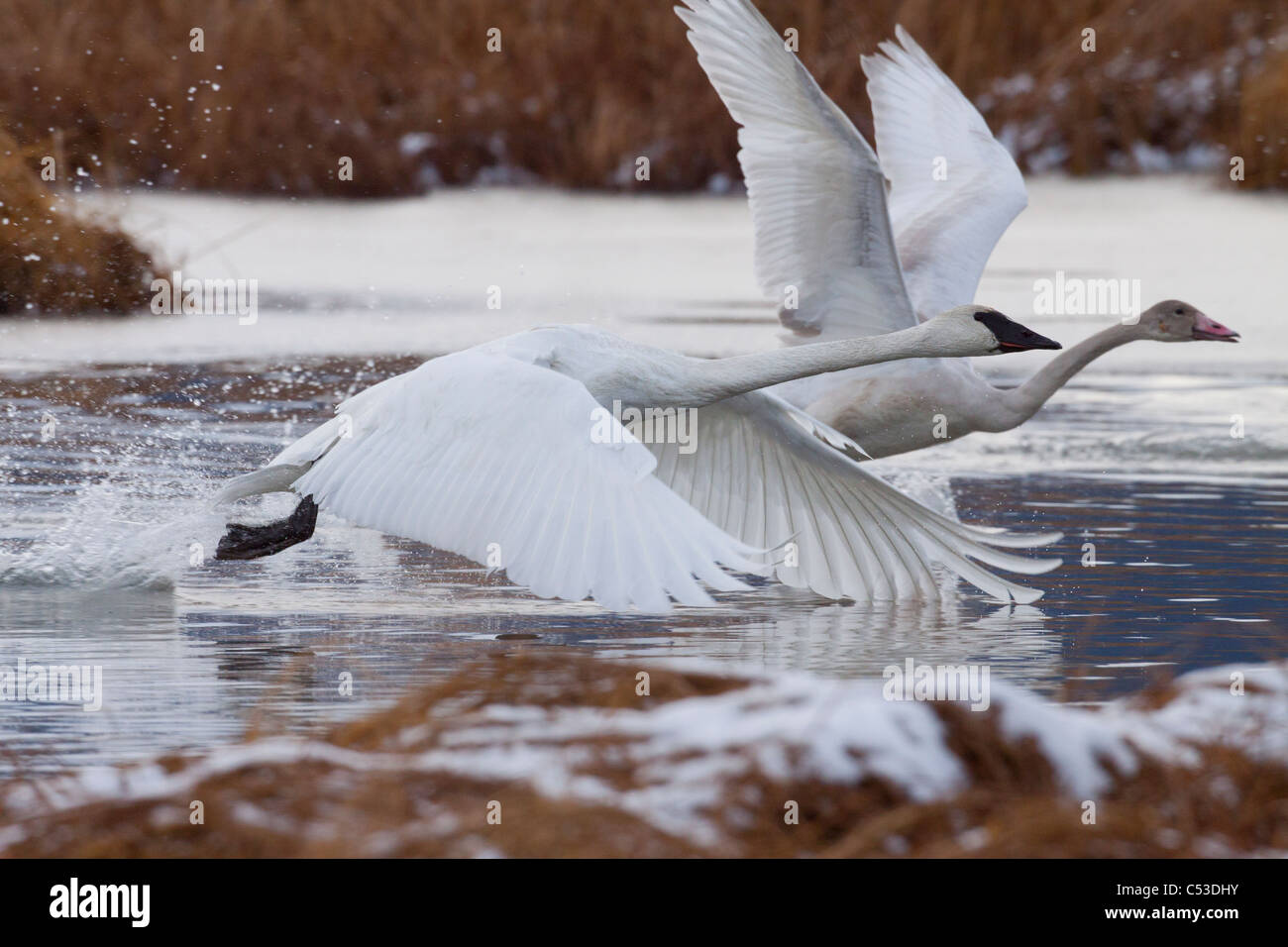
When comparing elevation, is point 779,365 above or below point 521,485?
above

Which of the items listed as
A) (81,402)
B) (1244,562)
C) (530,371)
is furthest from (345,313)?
(530,371)

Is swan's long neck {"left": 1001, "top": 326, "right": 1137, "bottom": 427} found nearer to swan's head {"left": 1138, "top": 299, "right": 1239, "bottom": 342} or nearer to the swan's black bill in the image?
swan's head {"left": 1138, "top": 299, "right": 1239, "bottom": 342}

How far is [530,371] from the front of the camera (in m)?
6.91

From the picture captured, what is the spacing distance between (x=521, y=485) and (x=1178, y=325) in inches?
204

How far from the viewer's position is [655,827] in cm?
440

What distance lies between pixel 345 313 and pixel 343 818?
44.2ft

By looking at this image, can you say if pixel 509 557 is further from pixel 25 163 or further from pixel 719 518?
pixel 25 163

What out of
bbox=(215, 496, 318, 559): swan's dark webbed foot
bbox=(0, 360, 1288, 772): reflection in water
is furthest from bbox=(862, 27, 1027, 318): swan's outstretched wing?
bbox=(215, 496, 318, 559): swan's dark webbed foot

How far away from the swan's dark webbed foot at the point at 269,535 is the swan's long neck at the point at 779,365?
157cm

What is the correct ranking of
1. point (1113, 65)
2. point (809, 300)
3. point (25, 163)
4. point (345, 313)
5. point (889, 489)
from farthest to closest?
point (1113, 65), point (345, 313), point (25, 163), point (809, 300), point (889, 489)

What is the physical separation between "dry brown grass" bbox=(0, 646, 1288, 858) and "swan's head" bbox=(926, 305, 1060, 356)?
347cm

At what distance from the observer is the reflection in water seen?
7.06 m

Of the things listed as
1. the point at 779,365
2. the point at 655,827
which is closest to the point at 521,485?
the point at 779,365

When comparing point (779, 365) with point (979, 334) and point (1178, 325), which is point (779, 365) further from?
point (1178, 325)
